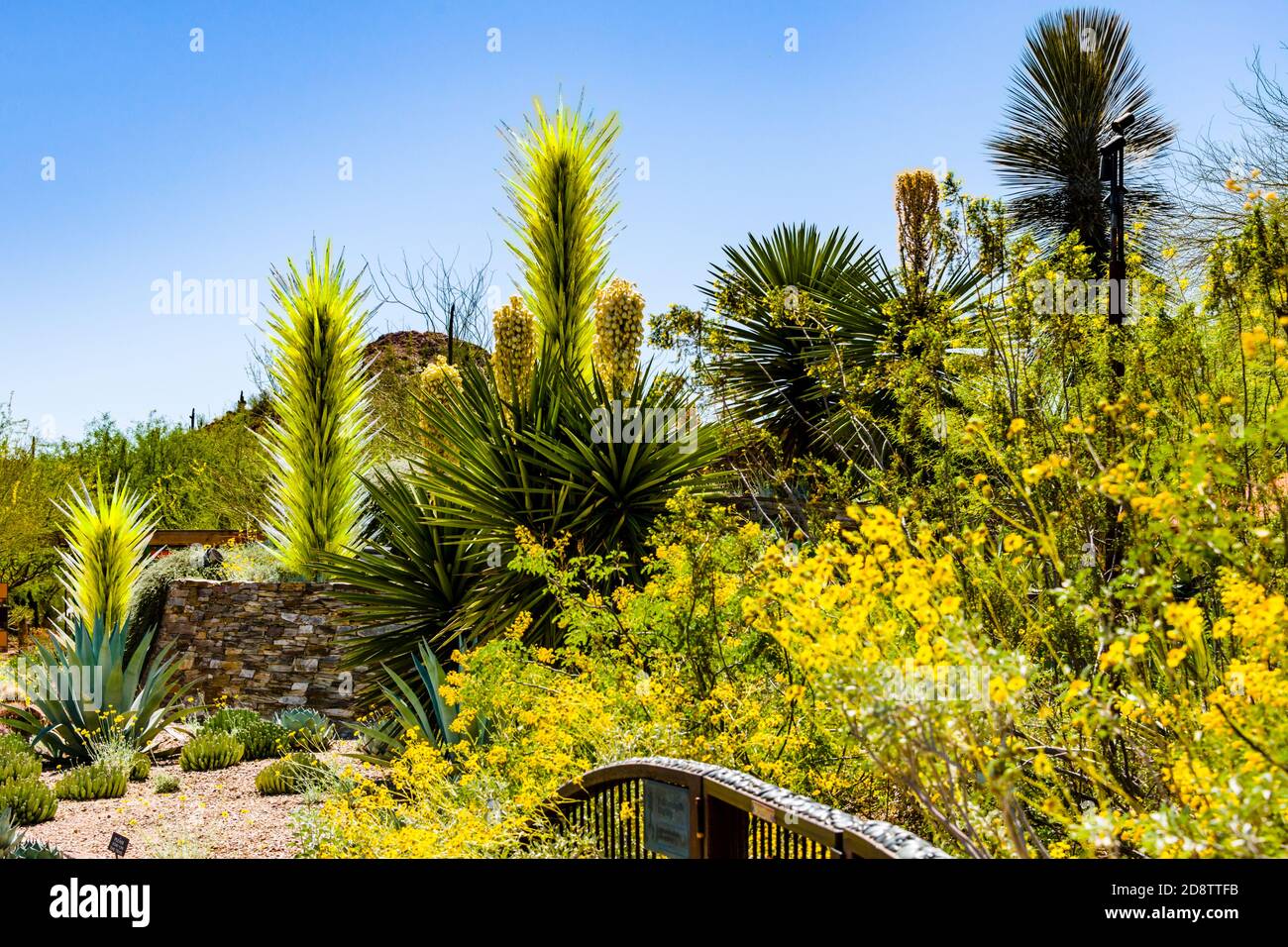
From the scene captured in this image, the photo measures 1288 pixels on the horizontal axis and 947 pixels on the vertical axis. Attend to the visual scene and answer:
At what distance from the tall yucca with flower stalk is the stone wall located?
0.89m

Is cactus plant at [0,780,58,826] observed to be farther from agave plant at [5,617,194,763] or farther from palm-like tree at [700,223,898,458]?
palm-like tree at [700,223,898,458]

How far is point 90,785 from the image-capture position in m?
7.39

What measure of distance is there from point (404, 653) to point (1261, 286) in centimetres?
669

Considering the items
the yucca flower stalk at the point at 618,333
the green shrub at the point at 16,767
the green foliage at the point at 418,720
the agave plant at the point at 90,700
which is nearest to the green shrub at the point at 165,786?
the green shrub at the point at 16,767

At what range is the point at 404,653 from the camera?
827 centimetres

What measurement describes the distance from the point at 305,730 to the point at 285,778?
1153mm

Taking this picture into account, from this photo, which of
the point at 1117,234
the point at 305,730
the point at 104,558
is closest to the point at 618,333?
the point at 1117,234

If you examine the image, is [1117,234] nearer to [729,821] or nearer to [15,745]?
[729,821]

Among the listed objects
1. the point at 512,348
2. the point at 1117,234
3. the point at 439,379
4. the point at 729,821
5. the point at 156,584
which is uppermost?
the point at 512,348

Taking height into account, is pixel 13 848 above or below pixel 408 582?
below

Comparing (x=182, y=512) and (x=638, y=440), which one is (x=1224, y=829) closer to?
(x=638, y=440)

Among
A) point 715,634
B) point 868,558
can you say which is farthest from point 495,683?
point 868,558

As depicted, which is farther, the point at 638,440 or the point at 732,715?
the point at 638,440
